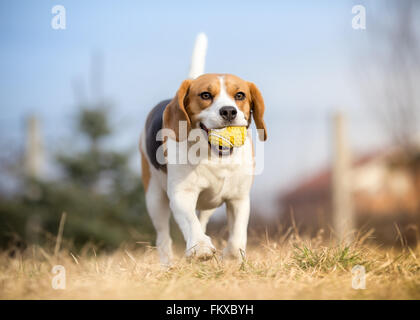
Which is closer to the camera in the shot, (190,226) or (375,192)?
(190,226)

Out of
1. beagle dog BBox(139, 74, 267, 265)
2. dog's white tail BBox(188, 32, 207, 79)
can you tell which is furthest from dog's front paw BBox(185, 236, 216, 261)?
dog's white tail BBox(188, 32, 207, 79)

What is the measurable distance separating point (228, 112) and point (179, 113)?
1.25 ft

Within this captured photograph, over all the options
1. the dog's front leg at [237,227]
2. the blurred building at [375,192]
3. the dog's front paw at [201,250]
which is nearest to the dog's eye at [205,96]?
the dog's front leg at [237,227]

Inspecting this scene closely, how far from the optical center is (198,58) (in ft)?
13.3

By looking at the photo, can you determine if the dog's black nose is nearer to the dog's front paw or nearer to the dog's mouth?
the dog's mouth

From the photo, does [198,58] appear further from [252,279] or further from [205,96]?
[252,279]

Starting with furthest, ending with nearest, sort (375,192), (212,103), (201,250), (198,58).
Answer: (375,192) → (198,58) → (212,103) → (201,250)

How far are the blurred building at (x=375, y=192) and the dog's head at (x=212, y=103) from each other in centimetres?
588

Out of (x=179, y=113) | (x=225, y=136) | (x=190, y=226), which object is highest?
(x=179, y=113)

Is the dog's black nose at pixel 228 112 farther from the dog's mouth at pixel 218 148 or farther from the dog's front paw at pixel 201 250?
the dog's front paw at pixel 201 250

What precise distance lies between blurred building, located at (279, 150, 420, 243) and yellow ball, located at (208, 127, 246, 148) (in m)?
6.00

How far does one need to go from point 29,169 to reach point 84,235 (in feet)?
7.78

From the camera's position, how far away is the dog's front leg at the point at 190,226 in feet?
10.1

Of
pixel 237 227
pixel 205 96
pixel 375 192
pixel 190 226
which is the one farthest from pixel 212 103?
pixel 375 192
